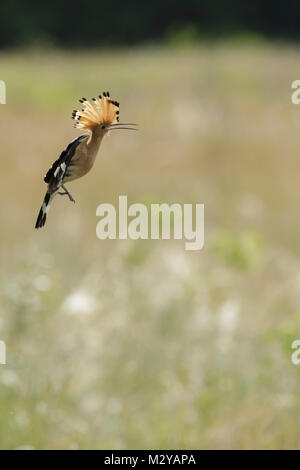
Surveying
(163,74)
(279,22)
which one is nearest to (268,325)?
(163,74)

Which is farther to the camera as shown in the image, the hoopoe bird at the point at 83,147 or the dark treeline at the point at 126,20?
the dark treeline at the point at 126,20

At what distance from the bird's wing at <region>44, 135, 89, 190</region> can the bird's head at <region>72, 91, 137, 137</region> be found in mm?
50

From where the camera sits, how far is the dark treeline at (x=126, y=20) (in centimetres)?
5403

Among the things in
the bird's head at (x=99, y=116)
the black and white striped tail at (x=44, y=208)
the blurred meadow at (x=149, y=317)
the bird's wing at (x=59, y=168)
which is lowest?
the black and white striped tail at (x=44, y=208)

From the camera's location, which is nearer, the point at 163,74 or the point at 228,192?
the point at 228,192

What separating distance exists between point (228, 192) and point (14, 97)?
8.27 m

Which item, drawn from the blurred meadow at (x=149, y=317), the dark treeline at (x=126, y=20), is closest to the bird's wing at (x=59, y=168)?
the blurred meadow at (x=149, y=317)

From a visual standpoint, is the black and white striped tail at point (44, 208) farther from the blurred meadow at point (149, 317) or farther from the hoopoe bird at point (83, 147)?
the blurred meadow at point (149, 317)

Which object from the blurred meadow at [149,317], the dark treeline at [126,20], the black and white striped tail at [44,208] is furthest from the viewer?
the dark treeline at [126,20]

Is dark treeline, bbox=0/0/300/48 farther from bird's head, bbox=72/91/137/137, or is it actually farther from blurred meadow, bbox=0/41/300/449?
bird's head, bbox=72/91/137/137

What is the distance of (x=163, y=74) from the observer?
997 inches

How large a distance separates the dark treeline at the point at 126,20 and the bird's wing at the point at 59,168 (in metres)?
50.9

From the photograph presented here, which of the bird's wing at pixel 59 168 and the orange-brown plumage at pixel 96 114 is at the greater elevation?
the orange-brown plumage at pixel 96 114

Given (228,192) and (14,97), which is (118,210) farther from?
(14,97)
